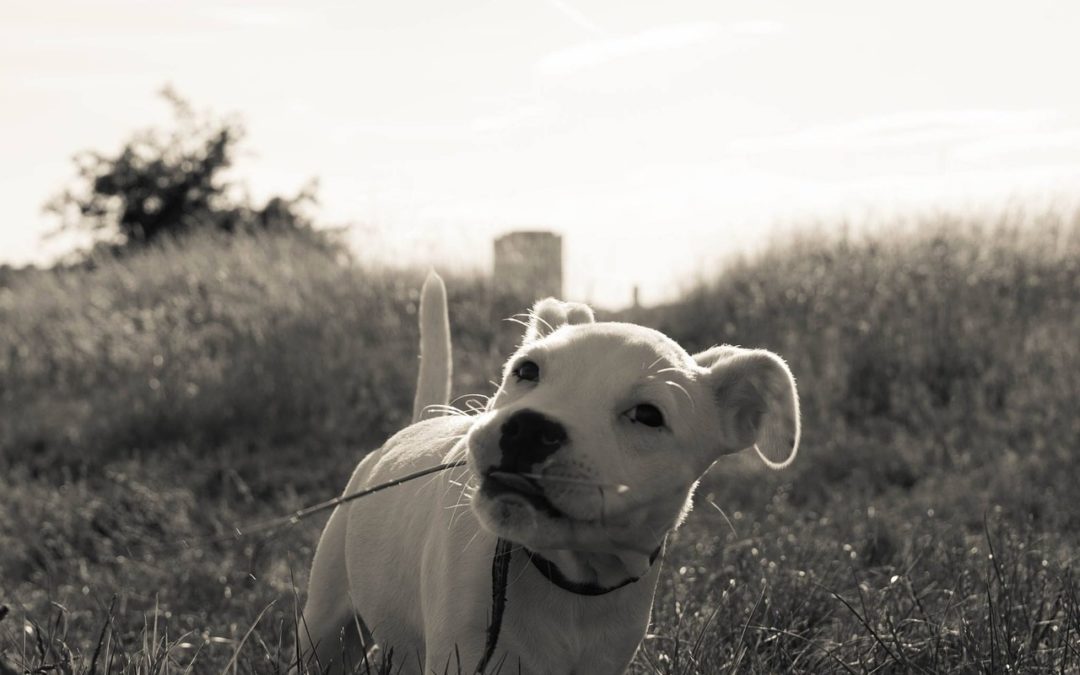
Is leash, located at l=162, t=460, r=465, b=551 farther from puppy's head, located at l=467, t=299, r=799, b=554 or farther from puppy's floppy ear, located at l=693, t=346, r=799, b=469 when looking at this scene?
puppy's floppy ear, located at l=693, t=346, r=799, b=469

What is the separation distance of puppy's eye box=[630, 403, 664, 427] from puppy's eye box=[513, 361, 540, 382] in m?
0.28

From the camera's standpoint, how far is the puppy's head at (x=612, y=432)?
243cm

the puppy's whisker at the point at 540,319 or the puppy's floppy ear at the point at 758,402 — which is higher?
the puppy's whisker at the point at 540,319

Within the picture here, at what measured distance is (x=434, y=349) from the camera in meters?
4.09

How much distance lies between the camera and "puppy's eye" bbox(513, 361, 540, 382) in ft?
9.22

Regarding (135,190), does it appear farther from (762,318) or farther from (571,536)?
(571,536)

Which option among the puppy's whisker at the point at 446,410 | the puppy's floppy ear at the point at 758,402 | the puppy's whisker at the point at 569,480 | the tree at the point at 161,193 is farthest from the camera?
the tree at the point at 161,193

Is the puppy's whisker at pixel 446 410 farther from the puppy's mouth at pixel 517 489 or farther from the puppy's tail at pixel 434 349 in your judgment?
the puppy's mouth at pixel 517 489

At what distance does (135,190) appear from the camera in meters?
24.0

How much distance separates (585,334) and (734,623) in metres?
1.33

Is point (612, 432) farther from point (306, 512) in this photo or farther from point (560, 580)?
point (306, 512)

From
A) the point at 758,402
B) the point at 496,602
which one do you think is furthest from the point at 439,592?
the point at 758,402

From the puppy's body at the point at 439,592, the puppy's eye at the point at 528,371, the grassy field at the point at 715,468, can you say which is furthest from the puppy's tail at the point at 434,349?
the puppy's eye at the point at 528,371

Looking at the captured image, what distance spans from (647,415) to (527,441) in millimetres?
404
